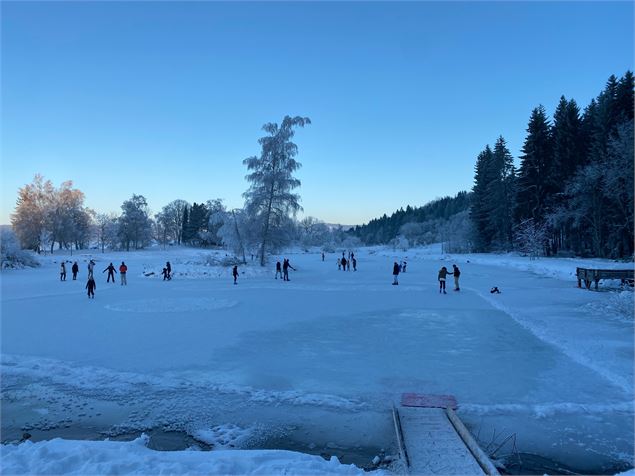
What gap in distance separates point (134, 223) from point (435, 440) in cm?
8077

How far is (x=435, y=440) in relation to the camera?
4.76 meters

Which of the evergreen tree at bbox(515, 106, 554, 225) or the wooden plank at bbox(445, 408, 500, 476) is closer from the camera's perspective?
the wooden plank at bbox(445, 408, 500, 476)

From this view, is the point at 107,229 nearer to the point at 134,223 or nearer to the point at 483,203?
the point at 134,223

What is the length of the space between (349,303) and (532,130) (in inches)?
1804

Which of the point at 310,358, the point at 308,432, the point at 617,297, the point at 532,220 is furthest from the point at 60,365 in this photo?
the point at 532,220

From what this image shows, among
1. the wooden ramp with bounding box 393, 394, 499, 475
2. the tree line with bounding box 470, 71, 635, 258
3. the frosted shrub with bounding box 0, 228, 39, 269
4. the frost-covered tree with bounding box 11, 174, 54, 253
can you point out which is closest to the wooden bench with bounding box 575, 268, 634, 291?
the tree line with bounding box 470, 71, 635, 258

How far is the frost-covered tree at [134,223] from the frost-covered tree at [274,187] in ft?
166

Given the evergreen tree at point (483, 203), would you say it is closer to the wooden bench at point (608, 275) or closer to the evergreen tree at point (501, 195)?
the evergreen tree at point (501, 195)

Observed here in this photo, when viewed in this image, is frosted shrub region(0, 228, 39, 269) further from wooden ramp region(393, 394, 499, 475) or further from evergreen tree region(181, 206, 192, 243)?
evergreen tree region(181, 206, 192, 243)

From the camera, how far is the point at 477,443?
4.59 m

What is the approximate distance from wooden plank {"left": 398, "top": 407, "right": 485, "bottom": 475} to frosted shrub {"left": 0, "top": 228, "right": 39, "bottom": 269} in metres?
47.3

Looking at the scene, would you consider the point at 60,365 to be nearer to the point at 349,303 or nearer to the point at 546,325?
the point at 349,303

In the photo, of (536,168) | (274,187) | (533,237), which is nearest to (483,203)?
(536,168)

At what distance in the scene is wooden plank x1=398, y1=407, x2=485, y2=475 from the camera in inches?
161
